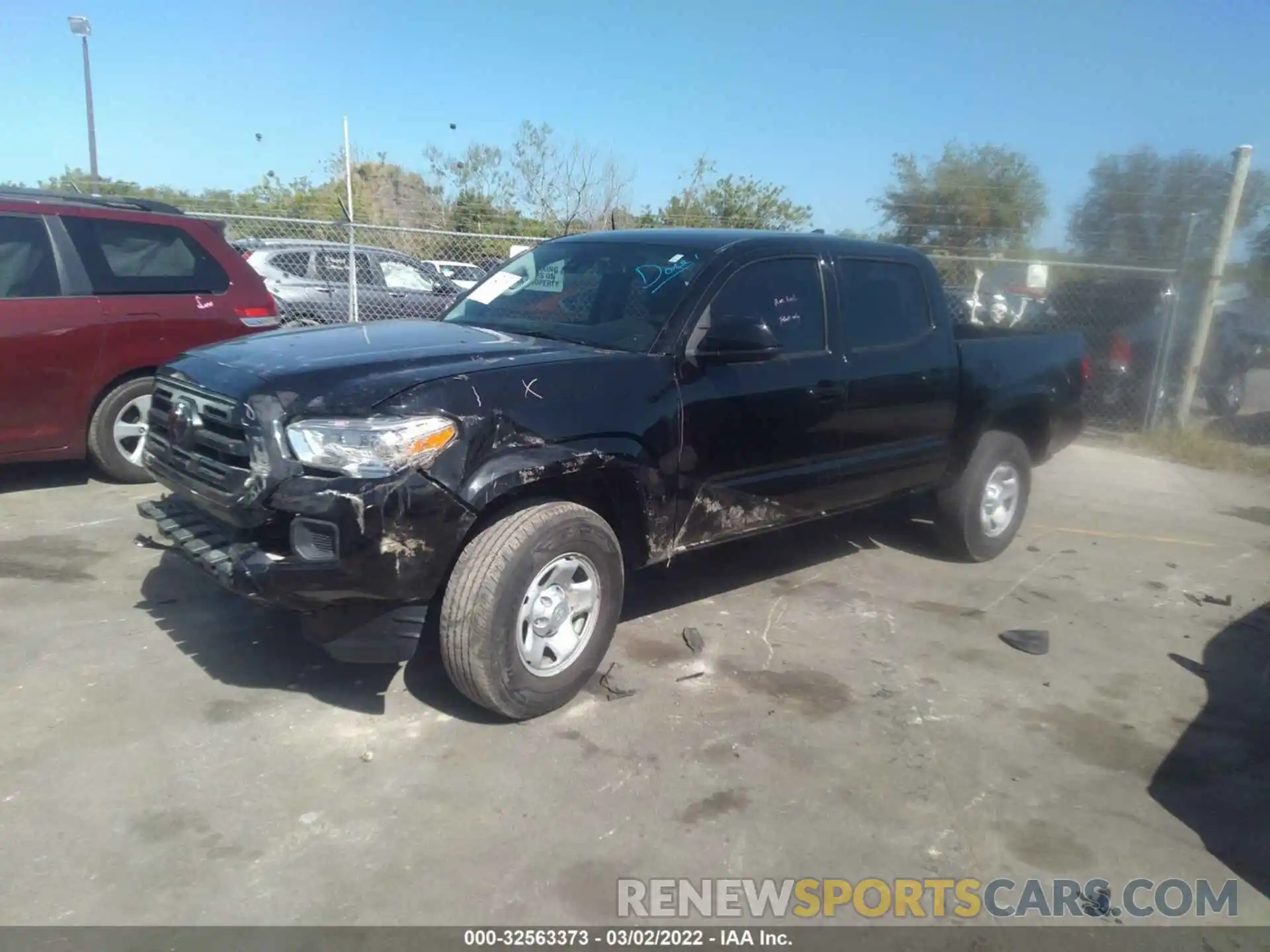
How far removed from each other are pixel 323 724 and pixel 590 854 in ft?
4.22

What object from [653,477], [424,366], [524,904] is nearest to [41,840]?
[524,904]

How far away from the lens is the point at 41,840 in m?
2.94

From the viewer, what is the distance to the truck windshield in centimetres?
434

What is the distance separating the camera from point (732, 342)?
422 cm

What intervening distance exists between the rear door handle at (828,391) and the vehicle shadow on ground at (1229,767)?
2.14 meters

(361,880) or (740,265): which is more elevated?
(740,265)

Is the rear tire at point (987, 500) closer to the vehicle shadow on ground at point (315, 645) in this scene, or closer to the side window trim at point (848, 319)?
the vehicle shadow on ground at point (315, 645)

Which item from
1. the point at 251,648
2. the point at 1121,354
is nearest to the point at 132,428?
the point at 251,648

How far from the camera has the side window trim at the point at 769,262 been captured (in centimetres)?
426

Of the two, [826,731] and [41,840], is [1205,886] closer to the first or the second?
[826,731]

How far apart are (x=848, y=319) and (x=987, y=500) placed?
6.15ft

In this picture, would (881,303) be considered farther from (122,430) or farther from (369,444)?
(122,430)

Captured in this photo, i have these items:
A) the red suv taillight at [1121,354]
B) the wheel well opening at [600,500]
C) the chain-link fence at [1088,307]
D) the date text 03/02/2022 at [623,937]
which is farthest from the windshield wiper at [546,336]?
the red suv taillight at [1121,354]

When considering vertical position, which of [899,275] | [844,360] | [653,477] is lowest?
[653,477]
